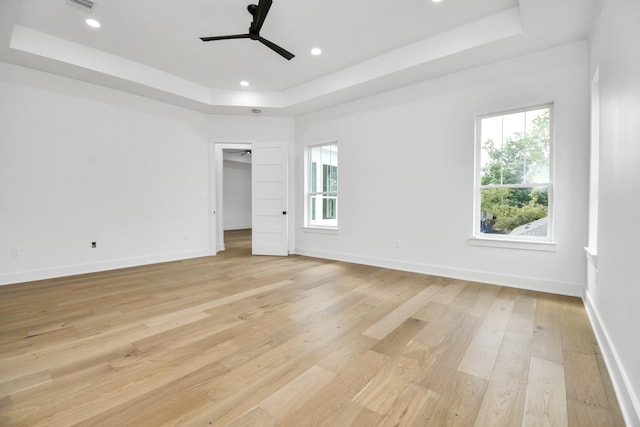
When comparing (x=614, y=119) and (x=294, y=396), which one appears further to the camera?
(x=614, y=119)

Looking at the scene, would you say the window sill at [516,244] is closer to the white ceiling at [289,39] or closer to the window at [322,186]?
the white ceiling at [289,39]

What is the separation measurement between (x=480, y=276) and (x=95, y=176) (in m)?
5.82

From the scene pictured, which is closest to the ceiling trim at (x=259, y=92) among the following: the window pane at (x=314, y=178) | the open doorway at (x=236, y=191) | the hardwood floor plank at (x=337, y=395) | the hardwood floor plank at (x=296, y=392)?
the window pane at (x=314, y=178)

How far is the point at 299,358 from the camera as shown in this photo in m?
1.89

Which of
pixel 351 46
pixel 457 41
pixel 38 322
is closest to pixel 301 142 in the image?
pixel 351 46

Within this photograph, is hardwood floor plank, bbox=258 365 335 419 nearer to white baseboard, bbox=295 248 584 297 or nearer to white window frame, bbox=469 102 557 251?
white baseboard, bbox=295 248 584 297

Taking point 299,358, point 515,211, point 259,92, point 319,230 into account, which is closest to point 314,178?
point 319,230

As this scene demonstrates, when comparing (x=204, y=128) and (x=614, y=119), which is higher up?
(x=204, y=128)

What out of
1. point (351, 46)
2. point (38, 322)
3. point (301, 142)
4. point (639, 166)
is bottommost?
point (38, 322)

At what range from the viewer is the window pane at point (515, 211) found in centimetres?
338

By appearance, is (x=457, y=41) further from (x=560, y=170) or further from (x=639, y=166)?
(x=639, y=166)

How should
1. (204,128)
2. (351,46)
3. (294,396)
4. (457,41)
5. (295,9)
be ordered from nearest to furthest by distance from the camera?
(294,396), (295,9), (457,41), (351,46), (204,128)

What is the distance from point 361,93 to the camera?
15.2 feet

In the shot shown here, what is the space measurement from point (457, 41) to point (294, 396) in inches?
157
